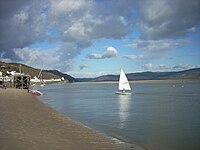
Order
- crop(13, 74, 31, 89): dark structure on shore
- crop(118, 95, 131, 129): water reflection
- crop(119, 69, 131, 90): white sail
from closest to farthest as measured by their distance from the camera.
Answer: crop(118, 95, 131, 129): water reflection < crop(119, 69, 131, 90): white sail < crop(13, 74, 31, 89): dark structure on shore

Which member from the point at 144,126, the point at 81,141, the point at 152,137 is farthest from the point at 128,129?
the point at 81,141

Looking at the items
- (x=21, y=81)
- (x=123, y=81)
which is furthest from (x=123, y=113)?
(x=21, y=81)

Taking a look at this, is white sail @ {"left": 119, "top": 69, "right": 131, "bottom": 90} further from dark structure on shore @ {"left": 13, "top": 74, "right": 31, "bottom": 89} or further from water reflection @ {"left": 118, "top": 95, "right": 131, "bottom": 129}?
dark structure on shore @ {"left": 13, "top": 74, "right": 31, "bottom": 89}

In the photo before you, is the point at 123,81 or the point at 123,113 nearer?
the point at 123,113

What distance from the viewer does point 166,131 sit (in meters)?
20.5

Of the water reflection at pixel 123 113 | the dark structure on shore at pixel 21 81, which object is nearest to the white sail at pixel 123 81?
the water reflection at pixel 123 113

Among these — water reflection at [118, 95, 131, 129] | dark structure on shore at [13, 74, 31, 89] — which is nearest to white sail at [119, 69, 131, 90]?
water reflection at [118, 95, 131, 129]

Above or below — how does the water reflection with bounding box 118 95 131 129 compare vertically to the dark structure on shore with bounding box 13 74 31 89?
below

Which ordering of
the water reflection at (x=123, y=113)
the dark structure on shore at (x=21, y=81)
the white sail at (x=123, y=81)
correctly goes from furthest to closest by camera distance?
the dark structure on shore at (x=21, y=81) < the white sail at (x=123, y=81) < the water reflection at (x=123, y=113)

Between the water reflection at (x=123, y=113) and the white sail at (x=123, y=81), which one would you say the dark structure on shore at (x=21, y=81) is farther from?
the water reflection at (x=123, y=113)

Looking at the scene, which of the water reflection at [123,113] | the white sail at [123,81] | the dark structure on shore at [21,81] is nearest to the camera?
the water reflection at [123,113]

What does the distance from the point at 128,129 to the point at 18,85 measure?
277ft

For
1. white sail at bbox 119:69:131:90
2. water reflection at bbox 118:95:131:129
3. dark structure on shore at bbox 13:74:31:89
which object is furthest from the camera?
dark structure on shore at bbox 13:74:31:89

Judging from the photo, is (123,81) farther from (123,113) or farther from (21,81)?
(123,113)
